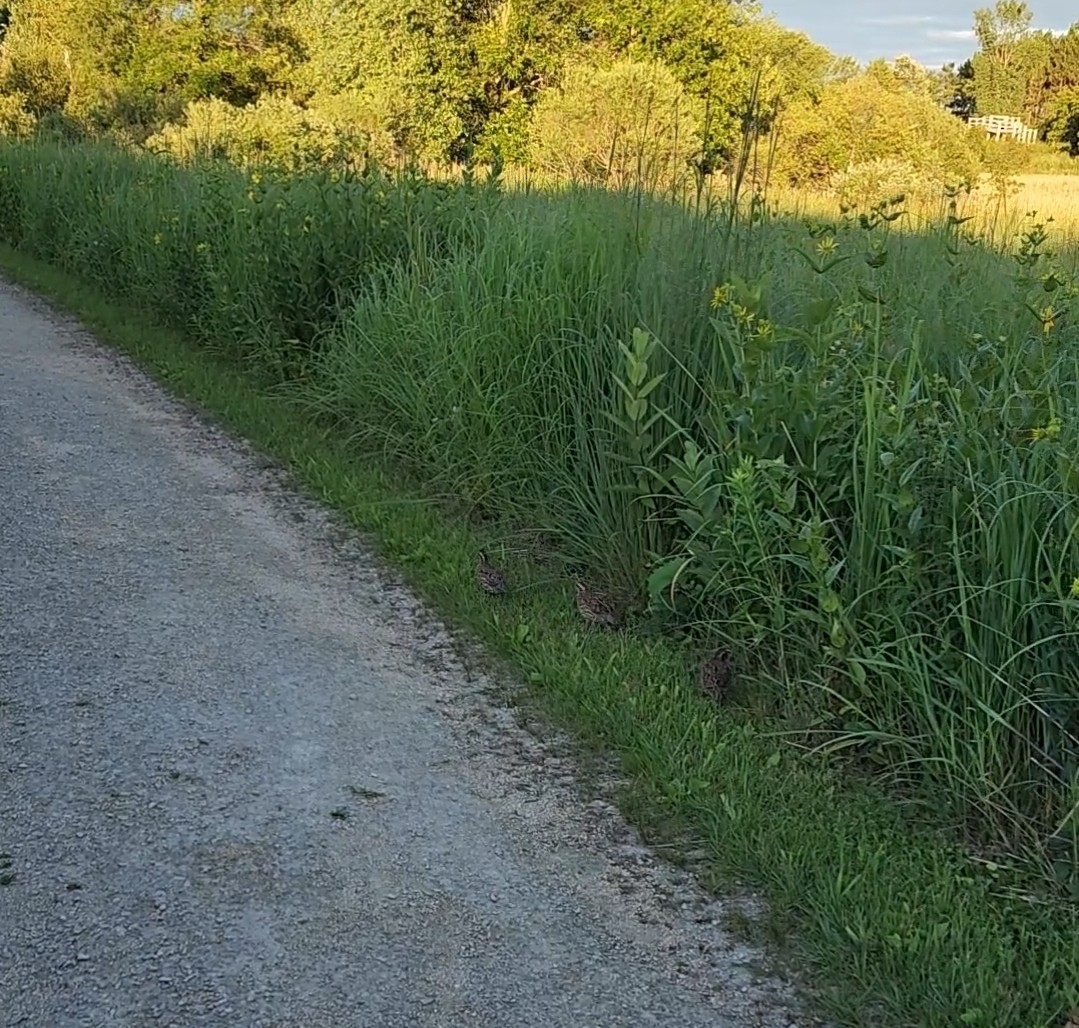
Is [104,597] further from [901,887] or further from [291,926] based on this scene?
[901,887]

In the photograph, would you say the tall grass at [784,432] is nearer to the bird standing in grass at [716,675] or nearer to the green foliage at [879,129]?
the bird standing in grass at [716,675]

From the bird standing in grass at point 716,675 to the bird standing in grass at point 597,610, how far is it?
1.64 feet

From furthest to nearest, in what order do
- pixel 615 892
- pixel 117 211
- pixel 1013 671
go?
pixel 117 211, pixel 1013 671, pixel 615 892

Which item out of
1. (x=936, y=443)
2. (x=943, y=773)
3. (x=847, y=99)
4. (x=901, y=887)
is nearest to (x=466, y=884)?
(x=901, y=887)

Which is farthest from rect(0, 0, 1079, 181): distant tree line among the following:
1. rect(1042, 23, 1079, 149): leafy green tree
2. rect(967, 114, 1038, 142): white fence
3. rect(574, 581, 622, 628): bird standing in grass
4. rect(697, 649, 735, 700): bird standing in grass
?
rect(697, 649, 735, 700): bird standing in grass

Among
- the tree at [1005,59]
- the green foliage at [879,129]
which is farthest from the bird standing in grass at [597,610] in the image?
the tree at [1005,59]

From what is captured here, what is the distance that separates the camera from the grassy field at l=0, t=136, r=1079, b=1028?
2.55 metres

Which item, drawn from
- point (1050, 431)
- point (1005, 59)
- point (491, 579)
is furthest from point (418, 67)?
point (1005, 59)

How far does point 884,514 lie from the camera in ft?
10.2

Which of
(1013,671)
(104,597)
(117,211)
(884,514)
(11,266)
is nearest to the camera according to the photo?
(1013,671)

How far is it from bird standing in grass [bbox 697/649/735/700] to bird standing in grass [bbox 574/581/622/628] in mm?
501

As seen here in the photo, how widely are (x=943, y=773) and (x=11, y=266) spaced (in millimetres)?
12148

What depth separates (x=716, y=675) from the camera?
11.2 feet

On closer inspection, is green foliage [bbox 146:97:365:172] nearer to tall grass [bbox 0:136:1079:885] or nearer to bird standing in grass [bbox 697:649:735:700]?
tall grass [bbox 0:136:1079:885]
